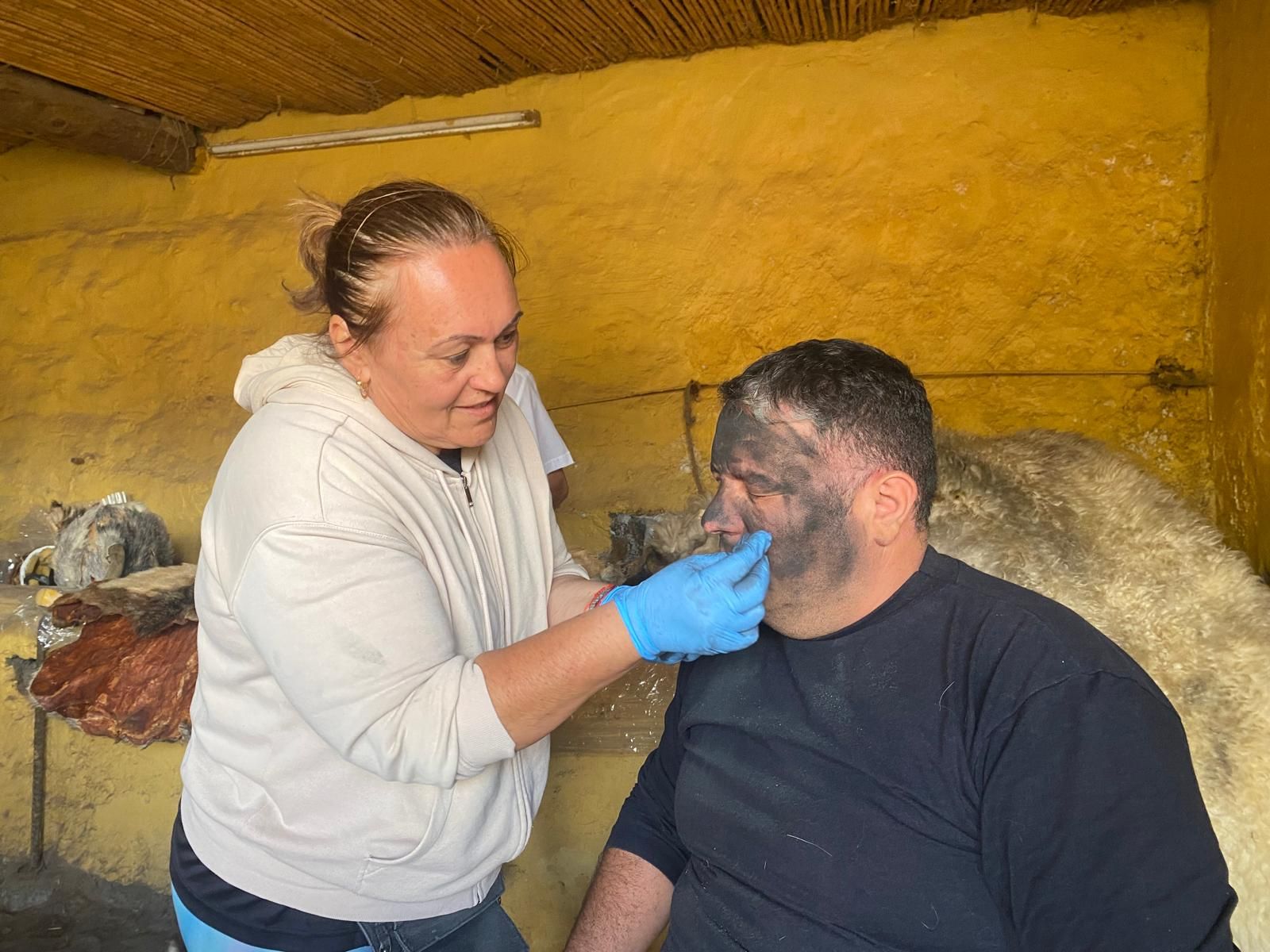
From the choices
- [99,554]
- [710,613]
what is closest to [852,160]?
[710,613]

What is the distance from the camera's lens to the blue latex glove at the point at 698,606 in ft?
3.85

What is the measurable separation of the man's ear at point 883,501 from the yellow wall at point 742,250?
115cm

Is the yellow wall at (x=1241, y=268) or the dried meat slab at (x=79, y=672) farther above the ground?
the yellow wall at (x=1241, y=268)

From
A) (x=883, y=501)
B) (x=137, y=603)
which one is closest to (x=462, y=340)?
(x=883, y=501)

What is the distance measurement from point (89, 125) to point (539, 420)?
158 centimetres

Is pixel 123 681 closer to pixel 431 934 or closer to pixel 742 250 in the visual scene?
pixel 431 934

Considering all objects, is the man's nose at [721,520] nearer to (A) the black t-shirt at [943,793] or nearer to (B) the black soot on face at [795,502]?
(B) the black soot on face at [795,502]

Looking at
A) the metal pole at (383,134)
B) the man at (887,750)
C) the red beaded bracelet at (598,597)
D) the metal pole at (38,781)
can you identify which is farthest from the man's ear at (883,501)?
the metal pole at (38,781)

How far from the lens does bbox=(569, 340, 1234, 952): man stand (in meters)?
0.98

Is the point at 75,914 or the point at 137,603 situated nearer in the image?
the point at 137,603

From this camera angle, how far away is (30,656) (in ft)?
9.02

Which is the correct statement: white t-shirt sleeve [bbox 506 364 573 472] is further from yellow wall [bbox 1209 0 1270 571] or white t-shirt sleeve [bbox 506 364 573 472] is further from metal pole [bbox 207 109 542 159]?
yellow wall [bbox 1209 0 1270 571]

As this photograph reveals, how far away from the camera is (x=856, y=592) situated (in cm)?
127

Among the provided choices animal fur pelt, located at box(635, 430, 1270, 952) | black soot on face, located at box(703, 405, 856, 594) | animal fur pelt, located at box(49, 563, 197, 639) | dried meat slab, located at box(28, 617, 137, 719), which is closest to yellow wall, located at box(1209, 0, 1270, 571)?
animal fur pelt, located at box(635, 430, 1270, 952)
